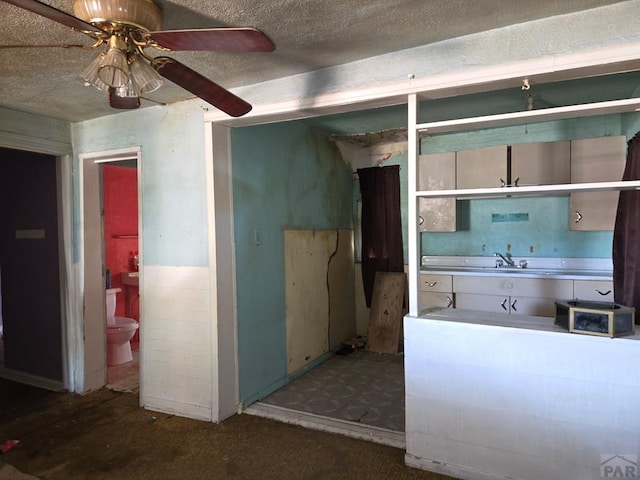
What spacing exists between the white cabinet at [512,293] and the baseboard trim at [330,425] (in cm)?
153

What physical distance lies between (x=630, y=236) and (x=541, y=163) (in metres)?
1.18

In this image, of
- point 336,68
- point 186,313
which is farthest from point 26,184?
point 336,68

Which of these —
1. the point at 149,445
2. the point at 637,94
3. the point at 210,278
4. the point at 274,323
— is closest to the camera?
the point at 149,445

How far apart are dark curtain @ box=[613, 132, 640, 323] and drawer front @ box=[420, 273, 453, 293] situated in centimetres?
132

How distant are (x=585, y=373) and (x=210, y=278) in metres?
2.13

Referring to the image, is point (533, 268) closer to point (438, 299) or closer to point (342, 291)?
point (438, 299)

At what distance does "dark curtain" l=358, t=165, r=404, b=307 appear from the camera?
445cm

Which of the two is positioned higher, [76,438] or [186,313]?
[186,313]

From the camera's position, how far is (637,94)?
9.65ft

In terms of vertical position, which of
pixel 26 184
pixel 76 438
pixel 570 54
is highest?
pixel 570 54

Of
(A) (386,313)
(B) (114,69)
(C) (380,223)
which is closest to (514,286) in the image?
(A) (386,313)

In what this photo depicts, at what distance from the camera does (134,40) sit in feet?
4.76

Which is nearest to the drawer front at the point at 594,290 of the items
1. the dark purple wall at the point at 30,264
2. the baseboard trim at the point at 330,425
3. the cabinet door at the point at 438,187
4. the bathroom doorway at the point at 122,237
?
the cabinet door at the point at 438,187

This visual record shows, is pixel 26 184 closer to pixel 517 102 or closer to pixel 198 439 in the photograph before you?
pixel 198 439
